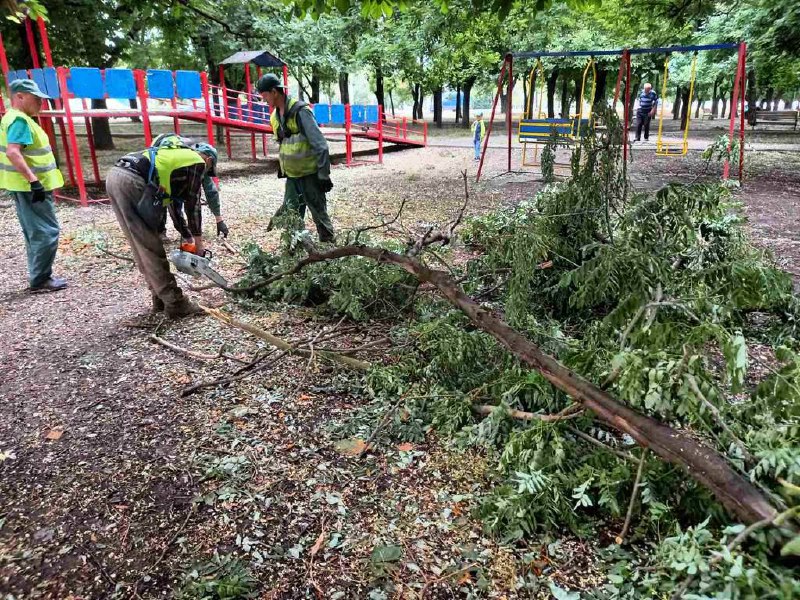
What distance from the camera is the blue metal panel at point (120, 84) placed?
30.7ft

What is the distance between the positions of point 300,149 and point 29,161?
2327 millimetres

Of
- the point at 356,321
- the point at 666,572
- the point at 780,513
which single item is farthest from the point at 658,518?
the point at 356,321

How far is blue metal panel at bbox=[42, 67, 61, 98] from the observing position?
891cm

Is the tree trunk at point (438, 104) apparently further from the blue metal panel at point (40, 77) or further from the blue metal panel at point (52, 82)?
the blue metal panel at point (52, 82)

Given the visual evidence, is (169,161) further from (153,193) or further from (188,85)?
(188,85)

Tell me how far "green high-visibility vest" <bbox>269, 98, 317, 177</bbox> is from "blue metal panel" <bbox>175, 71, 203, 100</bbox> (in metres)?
6.09

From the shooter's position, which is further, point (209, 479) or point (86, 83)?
point (86, 83)

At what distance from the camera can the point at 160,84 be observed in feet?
33.6

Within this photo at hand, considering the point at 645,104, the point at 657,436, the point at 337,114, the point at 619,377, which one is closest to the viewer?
the point at 657,436

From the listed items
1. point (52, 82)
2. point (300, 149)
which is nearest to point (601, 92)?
point (300, 149)

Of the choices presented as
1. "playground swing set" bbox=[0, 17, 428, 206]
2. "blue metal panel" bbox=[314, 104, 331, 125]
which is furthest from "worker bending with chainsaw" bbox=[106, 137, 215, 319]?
"blue metal panel" bbox=[314, 104, 331, 125]

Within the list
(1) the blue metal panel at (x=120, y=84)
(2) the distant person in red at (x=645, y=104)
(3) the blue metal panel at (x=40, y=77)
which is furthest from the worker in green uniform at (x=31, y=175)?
(2) the distant person in red at (x=645, y=104)

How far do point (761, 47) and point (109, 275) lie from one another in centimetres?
1164

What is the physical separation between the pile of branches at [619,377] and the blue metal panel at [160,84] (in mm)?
7074
